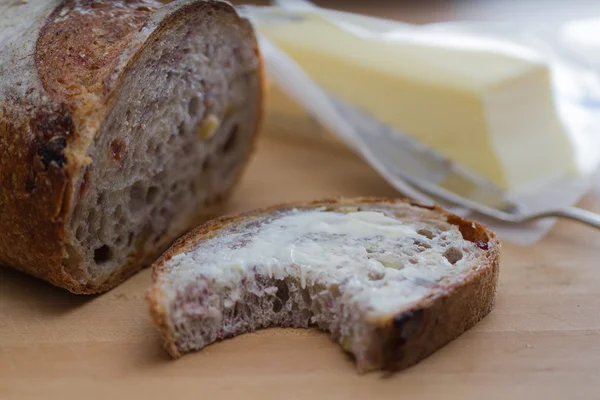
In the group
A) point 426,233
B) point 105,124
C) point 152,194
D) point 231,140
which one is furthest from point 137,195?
point 426,233

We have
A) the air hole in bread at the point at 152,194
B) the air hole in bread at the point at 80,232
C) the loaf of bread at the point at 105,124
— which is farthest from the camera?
the air hole in bread at the point at 152,194

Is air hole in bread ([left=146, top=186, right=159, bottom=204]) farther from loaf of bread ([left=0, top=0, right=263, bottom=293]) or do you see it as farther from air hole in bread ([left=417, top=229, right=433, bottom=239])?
air hole in bread ([left=417, top=229, right=433, bottom=239])

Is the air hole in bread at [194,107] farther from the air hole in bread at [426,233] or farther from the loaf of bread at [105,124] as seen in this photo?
the air hole in bread at [426,233]

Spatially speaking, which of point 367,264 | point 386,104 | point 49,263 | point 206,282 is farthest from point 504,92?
point 49,263

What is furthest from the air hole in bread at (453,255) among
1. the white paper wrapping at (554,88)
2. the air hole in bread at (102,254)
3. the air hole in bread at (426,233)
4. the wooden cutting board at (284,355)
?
the air hole in bread at (102,254)

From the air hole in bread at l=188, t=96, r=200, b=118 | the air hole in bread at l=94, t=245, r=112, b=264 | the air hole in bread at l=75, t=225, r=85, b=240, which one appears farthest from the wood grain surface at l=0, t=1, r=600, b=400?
the air hole in bread at l=188, t=96, r=200, b=118

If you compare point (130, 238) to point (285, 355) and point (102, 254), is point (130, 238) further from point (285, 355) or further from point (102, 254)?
point (285, 355)

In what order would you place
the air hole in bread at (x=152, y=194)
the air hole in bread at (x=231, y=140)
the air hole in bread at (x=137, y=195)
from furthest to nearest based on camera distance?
1. the air hole in bread at (x=231, y=140)
2. the air hole in bread at (x=152, y=194)
3. the air hole in bread at (x=137, y=195)
